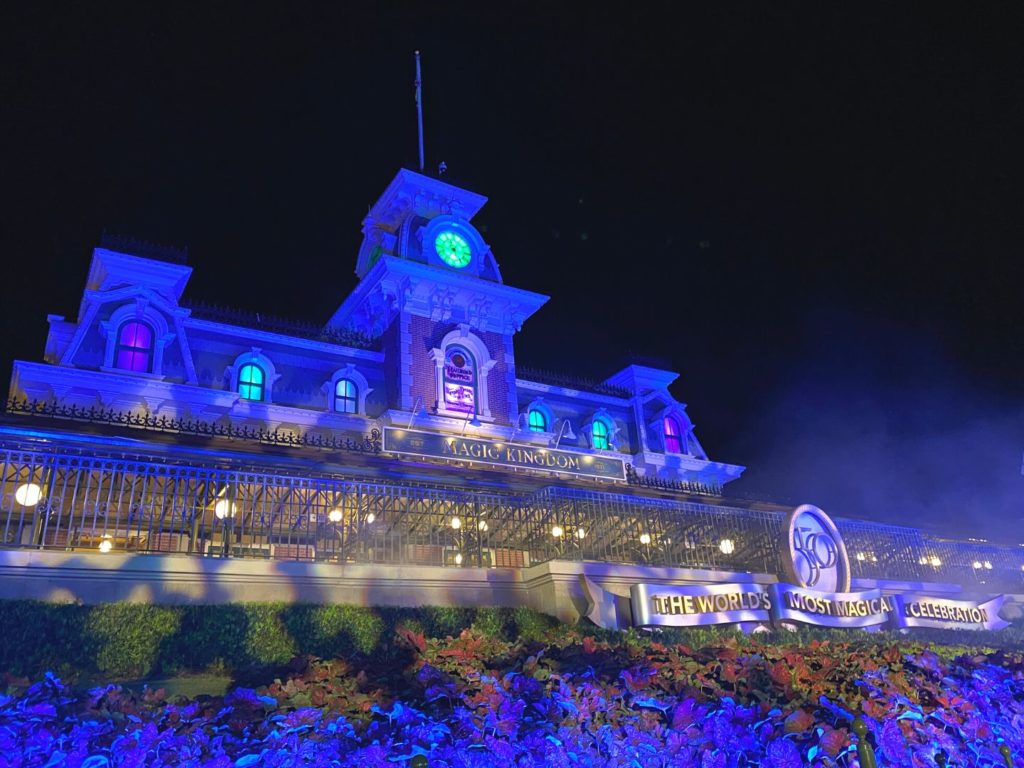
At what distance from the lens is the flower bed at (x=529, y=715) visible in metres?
6.56

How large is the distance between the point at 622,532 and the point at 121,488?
368 inches

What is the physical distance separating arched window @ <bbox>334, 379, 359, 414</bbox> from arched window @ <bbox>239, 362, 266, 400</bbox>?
2731mm

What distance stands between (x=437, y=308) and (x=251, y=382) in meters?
7.85

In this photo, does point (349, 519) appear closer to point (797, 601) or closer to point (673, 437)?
point (797, 601)

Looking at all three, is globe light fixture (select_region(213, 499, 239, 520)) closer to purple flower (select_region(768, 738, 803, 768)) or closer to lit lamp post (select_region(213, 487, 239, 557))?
lit lamp post (select_region(213, 487, 239, 557))

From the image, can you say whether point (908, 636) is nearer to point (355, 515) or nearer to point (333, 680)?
point (355, 515)

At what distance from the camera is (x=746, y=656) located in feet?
33.5

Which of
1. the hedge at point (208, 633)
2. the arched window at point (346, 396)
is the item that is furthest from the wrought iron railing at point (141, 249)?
the hedge at point (208, 633)

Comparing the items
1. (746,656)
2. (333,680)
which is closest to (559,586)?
(746,656)

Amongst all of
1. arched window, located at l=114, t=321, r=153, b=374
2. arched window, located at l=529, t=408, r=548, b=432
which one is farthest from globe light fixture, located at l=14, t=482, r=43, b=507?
arched window, located at l=529, t=408, r=548, b=432

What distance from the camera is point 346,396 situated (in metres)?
29.2

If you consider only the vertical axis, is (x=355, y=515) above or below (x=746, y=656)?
above

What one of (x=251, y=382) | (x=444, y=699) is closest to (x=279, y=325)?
(x=251, y=382)

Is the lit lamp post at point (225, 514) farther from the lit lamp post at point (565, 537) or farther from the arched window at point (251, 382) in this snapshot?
the arched window at point (251, 382)
